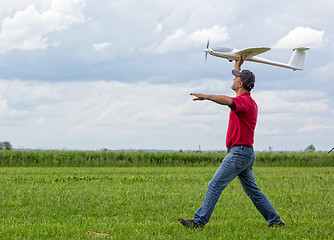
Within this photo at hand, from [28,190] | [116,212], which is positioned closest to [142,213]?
[116,212]

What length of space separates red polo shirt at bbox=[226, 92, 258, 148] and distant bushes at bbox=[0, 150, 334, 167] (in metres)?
19.8

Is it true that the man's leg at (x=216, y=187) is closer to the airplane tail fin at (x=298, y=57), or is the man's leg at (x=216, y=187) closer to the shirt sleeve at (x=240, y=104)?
the shirt sleeve at (x=240, y=104)

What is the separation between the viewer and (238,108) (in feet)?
21.9

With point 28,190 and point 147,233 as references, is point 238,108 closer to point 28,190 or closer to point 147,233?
point 147,233

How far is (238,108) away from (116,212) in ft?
12.3

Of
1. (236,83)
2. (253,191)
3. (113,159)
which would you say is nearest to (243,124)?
(236,83)

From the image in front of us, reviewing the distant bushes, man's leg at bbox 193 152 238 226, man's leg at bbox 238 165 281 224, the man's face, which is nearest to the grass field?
man's leg at bbox 193 152 238 226

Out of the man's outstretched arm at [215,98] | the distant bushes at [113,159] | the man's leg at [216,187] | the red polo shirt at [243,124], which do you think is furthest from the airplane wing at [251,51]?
the distant bushes at [113,159]

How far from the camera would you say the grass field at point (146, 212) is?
→ 22.9ft

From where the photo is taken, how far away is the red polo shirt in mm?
6925

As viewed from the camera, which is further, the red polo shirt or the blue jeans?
the blue jeans

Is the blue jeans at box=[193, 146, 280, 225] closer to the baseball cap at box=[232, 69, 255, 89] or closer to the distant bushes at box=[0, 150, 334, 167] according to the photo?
the baseball cap at box=[232, 69, 255, 89]

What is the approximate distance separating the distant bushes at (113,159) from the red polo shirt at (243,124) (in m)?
19.8

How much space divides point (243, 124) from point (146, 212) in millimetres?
3119
